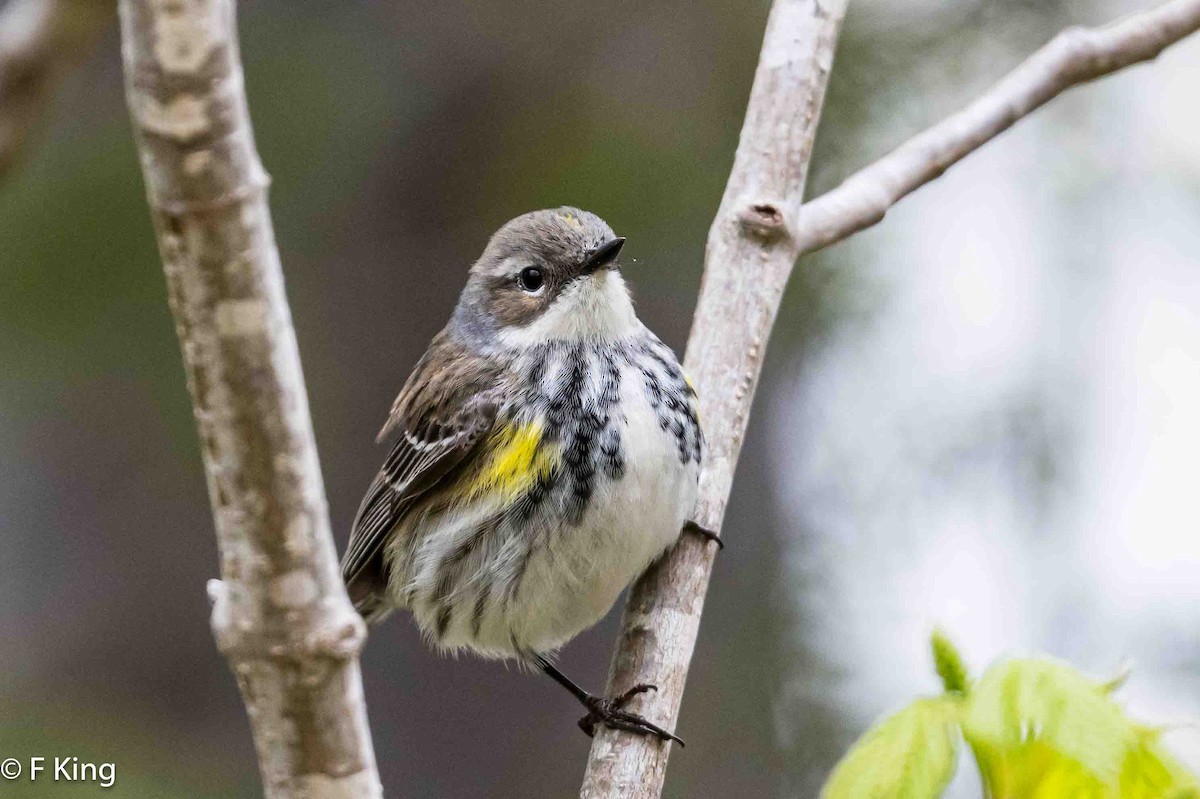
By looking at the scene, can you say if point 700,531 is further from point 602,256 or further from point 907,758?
point 907,758

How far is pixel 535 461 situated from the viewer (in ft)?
10.8

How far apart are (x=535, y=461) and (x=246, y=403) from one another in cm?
→ 182

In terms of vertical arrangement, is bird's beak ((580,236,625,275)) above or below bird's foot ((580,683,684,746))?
above

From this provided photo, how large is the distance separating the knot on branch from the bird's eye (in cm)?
71

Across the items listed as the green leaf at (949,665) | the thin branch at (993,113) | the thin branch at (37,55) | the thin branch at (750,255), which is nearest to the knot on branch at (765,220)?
the thin branch at (750,255)

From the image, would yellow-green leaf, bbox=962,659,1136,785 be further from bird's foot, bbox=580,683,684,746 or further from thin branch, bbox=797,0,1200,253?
thin branch, bbox=797,0,1200,253

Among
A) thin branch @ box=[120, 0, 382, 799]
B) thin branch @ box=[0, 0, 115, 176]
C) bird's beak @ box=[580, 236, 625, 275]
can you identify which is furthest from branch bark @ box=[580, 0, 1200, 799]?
thin branch @ box=[0, 0, 115, 176]

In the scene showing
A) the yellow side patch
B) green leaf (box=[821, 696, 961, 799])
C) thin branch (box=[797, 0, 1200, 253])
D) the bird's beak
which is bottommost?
green leaf (box=[821, 696, 961, 799])

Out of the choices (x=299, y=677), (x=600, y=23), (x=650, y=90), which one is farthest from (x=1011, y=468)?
(x=299, y=677)

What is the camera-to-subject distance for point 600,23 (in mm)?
6383

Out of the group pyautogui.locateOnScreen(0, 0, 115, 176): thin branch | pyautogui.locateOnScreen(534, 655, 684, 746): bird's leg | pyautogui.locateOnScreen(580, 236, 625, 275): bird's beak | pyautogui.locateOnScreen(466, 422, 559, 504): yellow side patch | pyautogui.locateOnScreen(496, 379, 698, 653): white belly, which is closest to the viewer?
pyautogui.locateOnScreen(0, 0, 115, 176): thin branch

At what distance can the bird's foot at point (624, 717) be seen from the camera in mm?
2814

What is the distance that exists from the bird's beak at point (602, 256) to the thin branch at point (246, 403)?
191 cm

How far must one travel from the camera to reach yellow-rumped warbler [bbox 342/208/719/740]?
3246 mm
